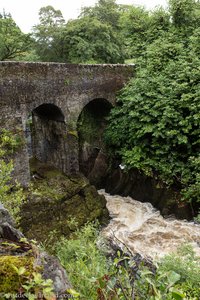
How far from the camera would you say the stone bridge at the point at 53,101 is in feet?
34.3

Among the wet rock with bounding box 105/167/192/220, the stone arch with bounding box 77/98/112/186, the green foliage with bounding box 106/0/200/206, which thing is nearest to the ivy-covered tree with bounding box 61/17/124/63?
the stone arch with bounding box 77/98/112/186

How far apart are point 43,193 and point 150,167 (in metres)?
4.32

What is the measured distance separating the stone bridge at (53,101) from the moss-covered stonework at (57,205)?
84 centimetres

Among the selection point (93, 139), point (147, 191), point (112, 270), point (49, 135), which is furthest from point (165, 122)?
point (112, 270)

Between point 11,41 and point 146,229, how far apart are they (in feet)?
51.5

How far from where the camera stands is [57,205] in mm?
10672

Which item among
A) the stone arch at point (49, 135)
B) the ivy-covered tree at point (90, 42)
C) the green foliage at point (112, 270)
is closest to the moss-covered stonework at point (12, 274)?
the green foliage at point (112, 270)

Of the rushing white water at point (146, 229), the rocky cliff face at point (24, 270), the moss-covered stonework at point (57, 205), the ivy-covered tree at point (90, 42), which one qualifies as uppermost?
the ivy-covered tree at point (90, 42)

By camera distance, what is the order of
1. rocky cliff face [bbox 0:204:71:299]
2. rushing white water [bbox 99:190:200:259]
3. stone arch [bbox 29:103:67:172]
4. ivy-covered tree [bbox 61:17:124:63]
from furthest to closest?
ivy-covered tree [bbox 61:17:124:63] < stone arch [bbox 29:103:67:172] < rushing white water [bbox 99:190:200:259] < rocky cliff face [bbox 0:204:71:299]

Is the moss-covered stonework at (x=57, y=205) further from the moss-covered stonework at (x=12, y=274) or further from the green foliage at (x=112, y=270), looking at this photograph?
the moss-covered stonework at (x=12, y=274)

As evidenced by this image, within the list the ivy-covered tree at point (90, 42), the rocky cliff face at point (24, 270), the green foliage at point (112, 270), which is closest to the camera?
the rocky cliff face at point (24, 270)

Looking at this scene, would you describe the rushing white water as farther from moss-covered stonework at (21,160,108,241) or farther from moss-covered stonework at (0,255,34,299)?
moss-covered stonework at (0,255,34,299)

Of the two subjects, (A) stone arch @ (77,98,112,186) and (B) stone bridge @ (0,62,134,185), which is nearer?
(B) stone bridge @ (0,62,134,185)

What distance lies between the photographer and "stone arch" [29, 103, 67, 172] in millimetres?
12602
